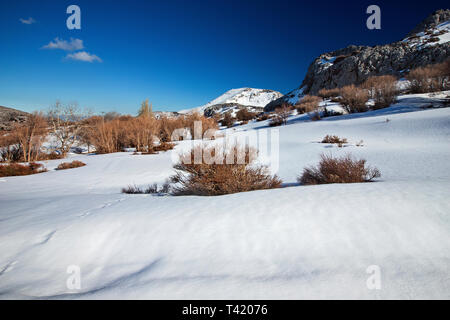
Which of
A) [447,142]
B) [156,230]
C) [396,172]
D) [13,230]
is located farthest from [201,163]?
[447,142]

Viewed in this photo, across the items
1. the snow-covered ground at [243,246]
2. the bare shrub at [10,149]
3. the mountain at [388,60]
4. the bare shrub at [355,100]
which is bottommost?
the snow-covered ground at [243,246]

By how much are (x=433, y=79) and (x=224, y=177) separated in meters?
20.4

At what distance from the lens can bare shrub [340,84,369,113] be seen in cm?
1381

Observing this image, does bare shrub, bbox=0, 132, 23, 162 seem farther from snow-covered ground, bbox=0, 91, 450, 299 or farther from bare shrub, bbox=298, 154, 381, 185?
bare shrub, bbox=298, 154, 381, 185

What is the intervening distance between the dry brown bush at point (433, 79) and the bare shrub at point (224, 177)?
18.8 metres

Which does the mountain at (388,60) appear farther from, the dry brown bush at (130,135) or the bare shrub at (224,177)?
the bare shrub at (224,177)

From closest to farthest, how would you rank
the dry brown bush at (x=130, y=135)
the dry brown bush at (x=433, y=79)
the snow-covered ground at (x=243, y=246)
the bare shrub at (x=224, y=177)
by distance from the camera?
the snow-covered ground at (x=243, y=246) < the bare shrub at (x=224, y=177) < the dry brown bush at (x=130, y=135) < the dry brown bush at (x=433, y=79)

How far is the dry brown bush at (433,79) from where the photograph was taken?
1321 centimetres

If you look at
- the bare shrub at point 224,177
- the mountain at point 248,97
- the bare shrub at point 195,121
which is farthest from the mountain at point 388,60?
the mountain at point 248,97

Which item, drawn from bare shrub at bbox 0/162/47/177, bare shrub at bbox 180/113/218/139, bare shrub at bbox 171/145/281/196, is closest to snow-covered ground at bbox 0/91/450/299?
Result: bare shrub at bbox 171/145/281/196

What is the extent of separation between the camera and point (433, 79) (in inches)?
551

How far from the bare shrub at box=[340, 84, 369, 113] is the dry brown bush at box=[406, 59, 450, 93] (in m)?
4.63

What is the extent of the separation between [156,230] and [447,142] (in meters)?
8.98
